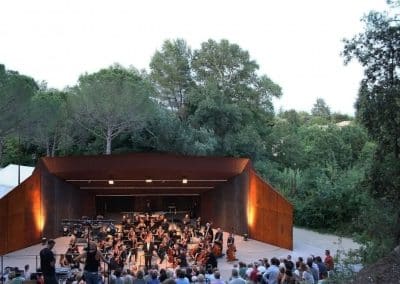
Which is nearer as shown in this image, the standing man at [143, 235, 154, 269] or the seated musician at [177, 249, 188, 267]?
the seated musician at [177, 249, 188, 267]

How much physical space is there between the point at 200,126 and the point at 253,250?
57.2ft

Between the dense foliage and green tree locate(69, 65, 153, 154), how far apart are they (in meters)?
0.06

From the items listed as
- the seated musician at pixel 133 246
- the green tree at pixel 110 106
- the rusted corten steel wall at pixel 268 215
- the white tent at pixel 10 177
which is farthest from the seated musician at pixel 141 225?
the green tree at pixel 110 106

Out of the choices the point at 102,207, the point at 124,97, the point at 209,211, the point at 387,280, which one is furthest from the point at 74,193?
the point at 387,280

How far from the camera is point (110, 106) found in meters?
32.8

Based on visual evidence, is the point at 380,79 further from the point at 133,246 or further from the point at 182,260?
the point at 133,246

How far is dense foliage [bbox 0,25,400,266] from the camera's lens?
979 inches

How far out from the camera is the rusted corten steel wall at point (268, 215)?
60.6 ft

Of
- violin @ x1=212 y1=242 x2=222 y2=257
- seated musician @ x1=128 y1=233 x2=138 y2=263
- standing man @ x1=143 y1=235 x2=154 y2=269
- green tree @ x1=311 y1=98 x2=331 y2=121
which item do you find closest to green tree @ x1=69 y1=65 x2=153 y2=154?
violin @ x1=212 y1=242 x2=222 y2=257

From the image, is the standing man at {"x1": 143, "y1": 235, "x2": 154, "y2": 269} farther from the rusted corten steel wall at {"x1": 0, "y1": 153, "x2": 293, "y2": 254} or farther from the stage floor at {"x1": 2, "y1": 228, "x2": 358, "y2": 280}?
the rusted corten steel wall at {"x1": 0, "y1": 153, "x2": 293, "y2": 254}

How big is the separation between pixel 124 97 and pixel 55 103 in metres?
4.28

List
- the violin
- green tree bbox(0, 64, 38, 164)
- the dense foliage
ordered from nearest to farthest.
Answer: the violin < green tree bbox(0, 64, 38, 164) < the dense foliage

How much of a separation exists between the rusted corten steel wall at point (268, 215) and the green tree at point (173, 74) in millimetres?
20936

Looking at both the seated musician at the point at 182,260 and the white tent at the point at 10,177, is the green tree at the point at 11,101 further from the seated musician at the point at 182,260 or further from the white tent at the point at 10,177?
the seated musician at the point at 182,260
